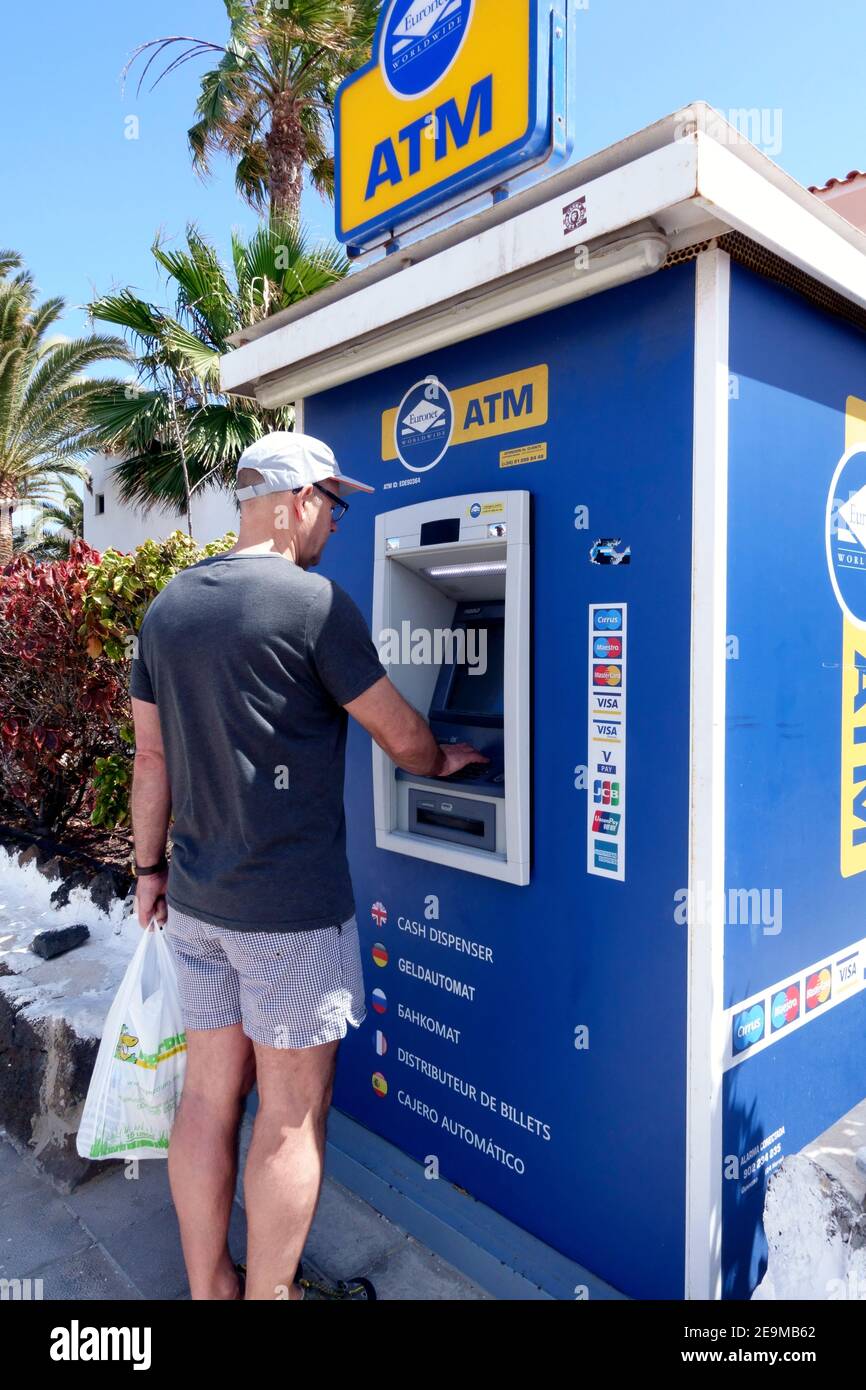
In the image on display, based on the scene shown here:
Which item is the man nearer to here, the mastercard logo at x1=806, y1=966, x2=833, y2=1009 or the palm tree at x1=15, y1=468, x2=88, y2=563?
the mastercard logo at x1=806, y1=966, x2=833, y2=1009

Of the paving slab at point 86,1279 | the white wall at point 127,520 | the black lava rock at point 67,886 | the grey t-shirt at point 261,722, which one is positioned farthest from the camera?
the white wall at point 127,520

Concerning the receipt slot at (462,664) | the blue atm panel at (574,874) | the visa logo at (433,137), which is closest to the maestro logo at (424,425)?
the blue atm panel at (574,874)

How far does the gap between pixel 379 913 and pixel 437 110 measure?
239cm

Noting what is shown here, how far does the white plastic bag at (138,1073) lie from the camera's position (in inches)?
85.7

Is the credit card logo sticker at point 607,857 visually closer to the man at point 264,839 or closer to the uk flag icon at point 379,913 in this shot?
the man at point 264,839

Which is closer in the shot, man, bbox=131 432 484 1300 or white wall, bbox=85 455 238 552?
man, bbox=131 432 484 1300

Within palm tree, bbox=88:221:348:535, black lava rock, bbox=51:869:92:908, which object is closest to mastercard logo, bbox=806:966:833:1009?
black lava rock, bbox=51:869:92:908

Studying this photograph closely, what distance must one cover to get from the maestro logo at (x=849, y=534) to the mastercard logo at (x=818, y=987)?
35.6 inches

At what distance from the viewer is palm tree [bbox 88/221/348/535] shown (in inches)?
301

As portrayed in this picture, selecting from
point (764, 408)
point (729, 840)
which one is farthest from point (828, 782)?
point (764, 408)

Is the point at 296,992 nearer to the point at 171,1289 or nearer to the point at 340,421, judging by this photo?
the point at 171,1289

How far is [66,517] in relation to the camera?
26.8 metres

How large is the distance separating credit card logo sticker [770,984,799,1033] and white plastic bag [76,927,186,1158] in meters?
1.43

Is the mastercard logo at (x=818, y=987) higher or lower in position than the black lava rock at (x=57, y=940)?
higher
